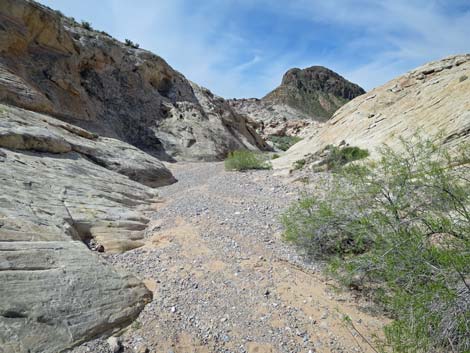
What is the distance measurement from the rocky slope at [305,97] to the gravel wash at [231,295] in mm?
49118

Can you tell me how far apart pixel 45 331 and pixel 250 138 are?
79.7 feet

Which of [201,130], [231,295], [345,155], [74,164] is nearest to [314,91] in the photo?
[201,130]

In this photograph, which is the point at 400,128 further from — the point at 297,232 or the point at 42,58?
the point at 42,58

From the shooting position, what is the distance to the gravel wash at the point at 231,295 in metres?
3.55

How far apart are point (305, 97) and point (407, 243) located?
68.7 meters

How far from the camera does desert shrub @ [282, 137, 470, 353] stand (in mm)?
2822

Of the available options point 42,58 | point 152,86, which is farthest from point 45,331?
point 152,86

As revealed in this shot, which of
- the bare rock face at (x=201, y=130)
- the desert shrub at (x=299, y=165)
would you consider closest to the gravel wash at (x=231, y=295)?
the desert shrub at (x=299, y=165)

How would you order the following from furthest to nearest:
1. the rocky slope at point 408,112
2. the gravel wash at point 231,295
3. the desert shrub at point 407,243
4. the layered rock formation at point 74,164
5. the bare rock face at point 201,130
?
the bare rock face at point 201,130, the rocky slope at point 408,112, the gravel wash at point 231,295, the layered rock formation at point 74,164, the desert shrub at point 407,243

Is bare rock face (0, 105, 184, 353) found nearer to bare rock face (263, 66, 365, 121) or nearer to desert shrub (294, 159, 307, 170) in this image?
desert shrub (294, 159, 307, 170)

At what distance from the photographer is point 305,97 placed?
225 ft

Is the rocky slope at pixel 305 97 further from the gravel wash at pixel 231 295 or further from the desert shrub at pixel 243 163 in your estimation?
the gravel wash at pixel 231 295

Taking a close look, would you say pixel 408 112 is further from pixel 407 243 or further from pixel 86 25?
pixel 86 25

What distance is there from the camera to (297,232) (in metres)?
5.34
